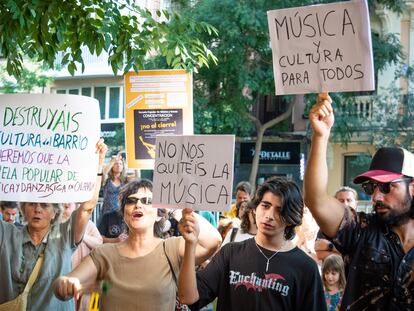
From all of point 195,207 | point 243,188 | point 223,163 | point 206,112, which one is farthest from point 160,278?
point 206,112

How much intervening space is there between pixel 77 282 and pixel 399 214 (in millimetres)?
1653

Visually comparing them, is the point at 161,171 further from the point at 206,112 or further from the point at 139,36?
the point at 206,112

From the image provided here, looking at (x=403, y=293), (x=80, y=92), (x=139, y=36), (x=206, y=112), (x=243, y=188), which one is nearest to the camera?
(x=403, y=293)

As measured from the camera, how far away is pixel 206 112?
17422 millimetres

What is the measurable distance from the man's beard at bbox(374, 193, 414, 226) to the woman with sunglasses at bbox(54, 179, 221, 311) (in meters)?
0.95

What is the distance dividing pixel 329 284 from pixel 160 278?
2201mm

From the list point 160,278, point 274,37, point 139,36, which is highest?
point 139,36

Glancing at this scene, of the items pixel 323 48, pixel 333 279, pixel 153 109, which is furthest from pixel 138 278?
pixel 153 109

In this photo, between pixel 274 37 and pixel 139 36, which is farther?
pixel 139 36

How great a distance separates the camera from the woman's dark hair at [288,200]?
4.14 metres

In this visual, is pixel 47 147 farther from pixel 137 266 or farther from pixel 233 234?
pixel 233 234

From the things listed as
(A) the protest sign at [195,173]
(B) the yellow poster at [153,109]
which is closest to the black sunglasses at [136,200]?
(A) the protest sign at [195,173]

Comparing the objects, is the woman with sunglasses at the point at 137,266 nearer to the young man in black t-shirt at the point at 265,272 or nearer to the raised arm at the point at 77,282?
the raised arm at the point at 77,282

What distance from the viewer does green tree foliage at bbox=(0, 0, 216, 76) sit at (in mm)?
5473
